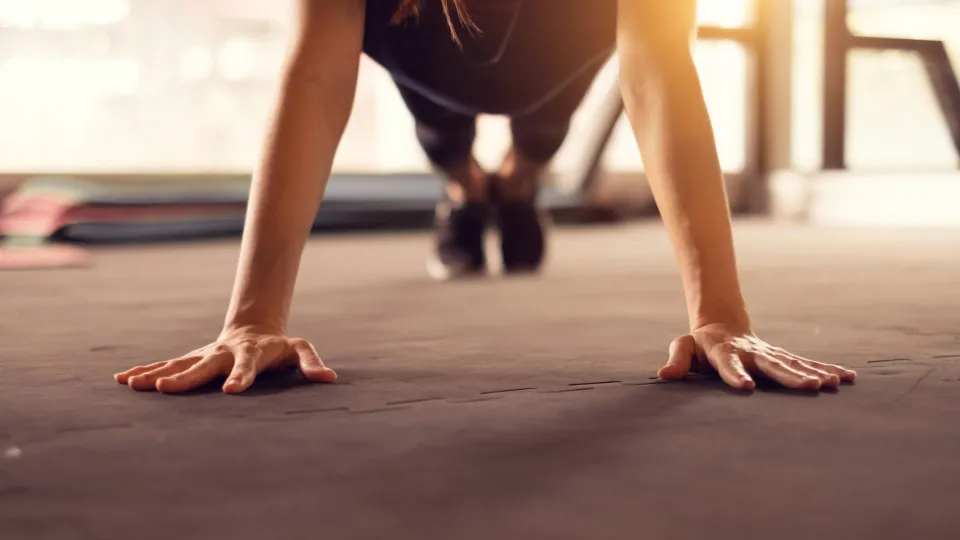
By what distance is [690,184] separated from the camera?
92 centimetres

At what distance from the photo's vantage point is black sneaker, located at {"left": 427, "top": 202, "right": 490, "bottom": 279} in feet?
6.57

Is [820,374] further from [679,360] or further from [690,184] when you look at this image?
[690,184]

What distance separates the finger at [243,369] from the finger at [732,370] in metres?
0.45

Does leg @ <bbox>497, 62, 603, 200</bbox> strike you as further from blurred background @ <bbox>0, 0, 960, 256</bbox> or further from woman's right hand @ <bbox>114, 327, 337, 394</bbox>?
blurred background @ <bbox>0, 0, 960, 256</bbox>

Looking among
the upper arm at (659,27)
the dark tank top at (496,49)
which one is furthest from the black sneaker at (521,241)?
the upper arm at (659,27)

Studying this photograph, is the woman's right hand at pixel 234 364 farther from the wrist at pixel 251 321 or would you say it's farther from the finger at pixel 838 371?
the finger at pixel 838 371

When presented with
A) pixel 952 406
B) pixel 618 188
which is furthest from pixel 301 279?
pixel 618 188

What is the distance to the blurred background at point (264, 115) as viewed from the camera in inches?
136

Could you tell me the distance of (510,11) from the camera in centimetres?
132

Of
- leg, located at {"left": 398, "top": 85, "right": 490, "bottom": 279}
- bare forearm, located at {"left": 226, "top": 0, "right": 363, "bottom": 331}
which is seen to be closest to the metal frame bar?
leg, located at {"left": 398, "top": 85, "right": 490, "bottom": 279}

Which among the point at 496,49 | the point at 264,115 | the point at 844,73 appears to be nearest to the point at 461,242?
the point at 496,49

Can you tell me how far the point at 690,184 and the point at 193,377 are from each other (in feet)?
1.80

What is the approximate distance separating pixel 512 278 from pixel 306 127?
108 cm

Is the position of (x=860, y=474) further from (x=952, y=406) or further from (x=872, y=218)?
(x=872, y=218)
